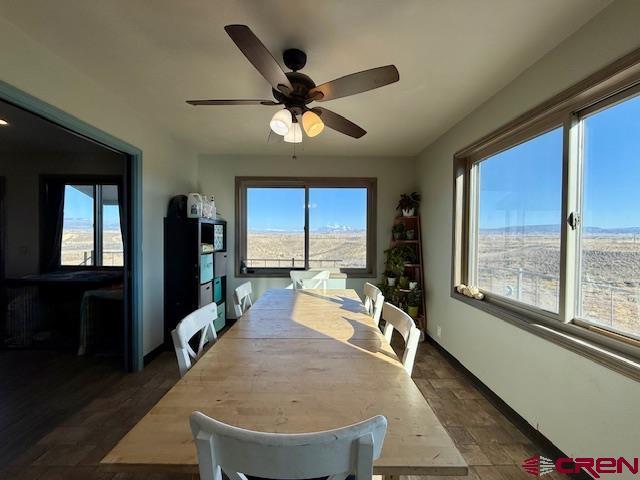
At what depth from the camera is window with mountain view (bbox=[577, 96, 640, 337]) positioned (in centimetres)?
144

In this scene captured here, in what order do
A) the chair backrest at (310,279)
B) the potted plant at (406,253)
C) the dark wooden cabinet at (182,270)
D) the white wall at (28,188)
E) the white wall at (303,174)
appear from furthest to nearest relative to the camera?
the white wall at (303,174) < the potted plant at (406,253) < the white wall at (28,188) < the dark wooden cabinet at (182,270) < the chair backrest at (310,279)

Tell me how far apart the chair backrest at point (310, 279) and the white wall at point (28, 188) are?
2.52 m

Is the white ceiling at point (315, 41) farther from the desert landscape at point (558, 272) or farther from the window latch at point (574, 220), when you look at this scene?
the desert landscape at point (558, 272)

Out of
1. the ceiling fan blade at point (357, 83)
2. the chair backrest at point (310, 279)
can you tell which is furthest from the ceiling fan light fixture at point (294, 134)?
the chair backrest at point (310, 279)

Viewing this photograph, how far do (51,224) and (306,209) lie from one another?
323 centimetres

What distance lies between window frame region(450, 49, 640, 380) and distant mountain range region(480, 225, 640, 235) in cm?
10

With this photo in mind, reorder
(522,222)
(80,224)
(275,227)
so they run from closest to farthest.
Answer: (522,222), (80,224), (275,227)

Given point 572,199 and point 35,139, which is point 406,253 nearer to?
point 572,199

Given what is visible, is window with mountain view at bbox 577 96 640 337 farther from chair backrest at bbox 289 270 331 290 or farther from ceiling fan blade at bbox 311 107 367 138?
chair backrest at bbox 289 270 331 290

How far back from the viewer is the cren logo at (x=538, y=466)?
A: 1612 mm

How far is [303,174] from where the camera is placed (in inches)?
163

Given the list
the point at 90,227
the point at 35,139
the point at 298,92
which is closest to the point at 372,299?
Answer: the point at 298,92

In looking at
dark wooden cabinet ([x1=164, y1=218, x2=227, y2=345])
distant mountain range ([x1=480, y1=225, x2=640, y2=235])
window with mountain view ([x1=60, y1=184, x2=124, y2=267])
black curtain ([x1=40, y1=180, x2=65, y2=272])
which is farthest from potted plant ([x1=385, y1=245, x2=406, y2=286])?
black curtain ([x1=40, y1=180, x2=65, y2=272])

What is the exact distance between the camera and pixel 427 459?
693 millimetres
